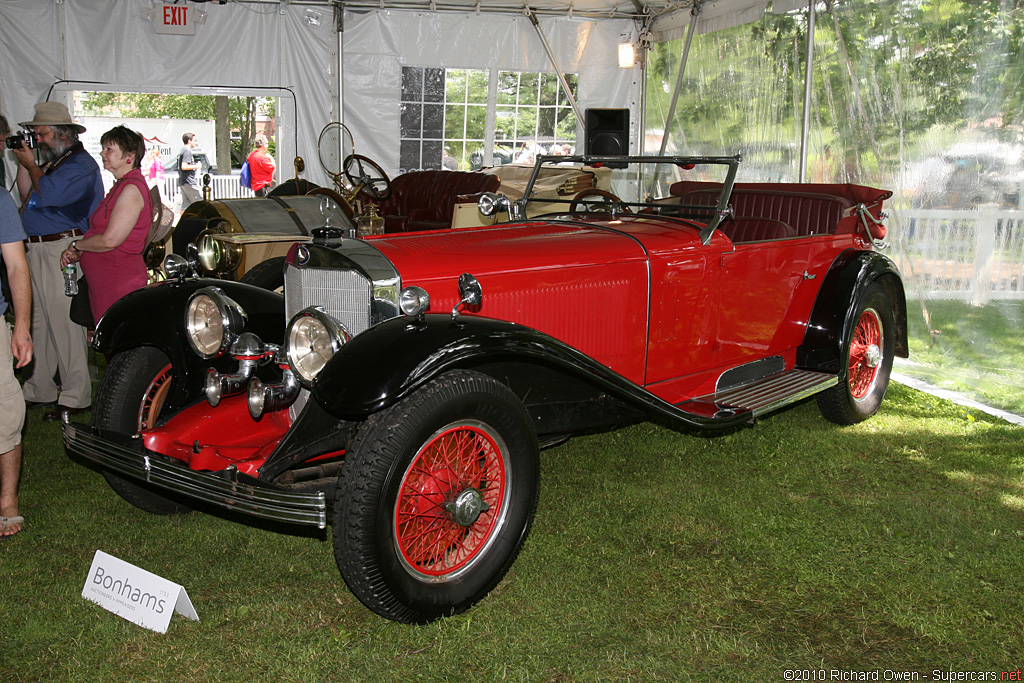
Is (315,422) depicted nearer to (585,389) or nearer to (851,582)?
(585,389)

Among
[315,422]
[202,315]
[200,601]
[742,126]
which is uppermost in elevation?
[742,126]

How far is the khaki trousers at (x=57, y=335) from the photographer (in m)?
4.77

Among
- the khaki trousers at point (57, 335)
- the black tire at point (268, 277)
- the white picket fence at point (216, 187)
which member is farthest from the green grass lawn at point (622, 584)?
the white picket fence at point (216, 187)

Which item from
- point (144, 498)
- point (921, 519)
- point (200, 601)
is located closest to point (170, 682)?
point (200, 601)

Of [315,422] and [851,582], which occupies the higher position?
[315,422]

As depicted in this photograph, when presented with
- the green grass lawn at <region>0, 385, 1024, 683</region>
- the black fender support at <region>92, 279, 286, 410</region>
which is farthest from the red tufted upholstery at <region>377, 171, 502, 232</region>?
the black fender support at <region>92, 279, 286, 410</region>

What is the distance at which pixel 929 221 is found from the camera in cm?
623

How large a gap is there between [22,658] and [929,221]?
6.29m

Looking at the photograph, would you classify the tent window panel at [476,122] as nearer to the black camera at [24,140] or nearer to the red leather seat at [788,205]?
the red leather seat at [788,205]

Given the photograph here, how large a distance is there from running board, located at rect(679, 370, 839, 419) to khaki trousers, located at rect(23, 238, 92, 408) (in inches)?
→ 140

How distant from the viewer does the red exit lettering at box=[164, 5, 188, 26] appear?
31.2 ft

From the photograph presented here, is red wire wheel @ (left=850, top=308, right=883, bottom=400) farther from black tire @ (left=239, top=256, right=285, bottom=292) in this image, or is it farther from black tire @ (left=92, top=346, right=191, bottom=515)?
black tire @ (left=92, top=346, right=191, bottom=515)

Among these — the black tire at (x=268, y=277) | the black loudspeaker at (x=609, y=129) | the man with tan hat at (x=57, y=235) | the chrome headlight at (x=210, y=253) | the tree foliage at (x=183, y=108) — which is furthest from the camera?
the tree foliage at (x=183, y=108)

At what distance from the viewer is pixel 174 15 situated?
9.53 metres
